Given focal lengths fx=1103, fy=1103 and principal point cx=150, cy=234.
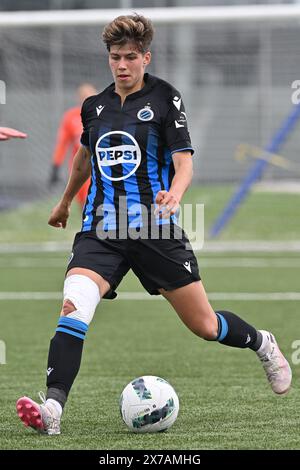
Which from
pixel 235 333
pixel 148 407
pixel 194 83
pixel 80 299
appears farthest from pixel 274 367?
pixel 194 83

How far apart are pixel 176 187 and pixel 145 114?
19.9 inches

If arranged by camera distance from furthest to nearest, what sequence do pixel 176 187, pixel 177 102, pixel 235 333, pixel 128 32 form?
pixel 235 333, pixel 177 102, pixel 128 32, pixel 176 187

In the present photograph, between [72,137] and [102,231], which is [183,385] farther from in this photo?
[72,137]

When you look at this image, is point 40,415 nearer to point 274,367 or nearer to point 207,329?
point 207,329

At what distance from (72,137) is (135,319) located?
4654 mm

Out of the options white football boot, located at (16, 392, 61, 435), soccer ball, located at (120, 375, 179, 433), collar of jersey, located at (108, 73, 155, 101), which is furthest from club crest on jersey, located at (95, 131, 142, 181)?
white football boot, located at (16, 392, 61, 435)

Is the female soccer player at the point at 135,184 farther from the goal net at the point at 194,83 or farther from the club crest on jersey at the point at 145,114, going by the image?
the goal net at the point at 194,83

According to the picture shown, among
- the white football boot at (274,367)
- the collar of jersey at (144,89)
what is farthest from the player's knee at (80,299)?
the white football boot at (274,367)

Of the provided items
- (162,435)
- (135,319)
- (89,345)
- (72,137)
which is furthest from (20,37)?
(162,435)

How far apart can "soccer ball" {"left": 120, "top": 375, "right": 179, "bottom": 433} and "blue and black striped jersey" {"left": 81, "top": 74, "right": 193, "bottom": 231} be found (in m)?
0.82

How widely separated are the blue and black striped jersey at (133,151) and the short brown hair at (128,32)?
0.28m

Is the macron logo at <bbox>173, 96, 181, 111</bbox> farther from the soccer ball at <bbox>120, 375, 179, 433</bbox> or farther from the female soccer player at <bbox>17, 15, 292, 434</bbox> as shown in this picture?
the soccer ball at <bbox>120, 375, 179, 433</bbox>

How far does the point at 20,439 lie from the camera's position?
16.5ft

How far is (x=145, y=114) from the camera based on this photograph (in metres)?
5.57
